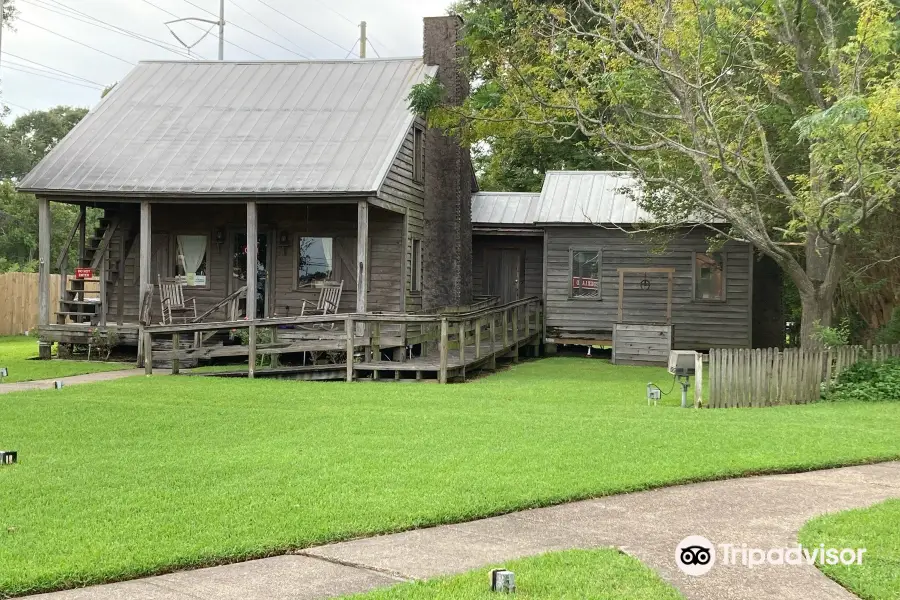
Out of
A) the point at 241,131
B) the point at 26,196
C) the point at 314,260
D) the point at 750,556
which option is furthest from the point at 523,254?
the point at 26,196

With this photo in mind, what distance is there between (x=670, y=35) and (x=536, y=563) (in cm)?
1220

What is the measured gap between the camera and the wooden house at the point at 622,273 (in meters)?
23.4

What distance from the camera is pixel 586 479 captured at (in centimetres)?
773

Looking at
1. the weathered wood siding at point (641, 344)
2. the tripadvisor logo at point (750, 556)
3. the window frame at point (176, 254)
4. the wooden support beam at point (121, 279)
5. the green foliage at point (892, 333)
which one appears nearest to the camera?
the tripadvisor logo at point (750, 556)

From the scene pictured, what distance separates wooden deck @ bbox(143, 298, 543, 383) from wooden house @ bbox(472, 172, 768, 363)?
427 centimetres

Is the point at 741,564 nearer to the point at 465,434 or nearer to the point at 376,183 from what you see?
the point at 465,434

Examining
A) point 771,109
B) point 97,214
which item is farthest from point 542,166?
point 97,214

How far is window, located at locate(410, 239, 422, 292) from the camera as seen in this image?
874 inches

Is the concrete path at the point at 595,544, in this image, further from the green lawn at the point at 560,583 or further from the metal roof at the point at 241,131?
the metal roof at the point at 241,131

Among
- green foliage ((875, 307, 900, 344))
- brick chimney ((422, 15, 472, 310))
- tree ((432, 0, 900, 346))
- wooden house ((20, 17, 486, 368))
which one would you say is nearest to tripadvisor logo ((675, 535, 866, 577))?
tree ((432, 0, 900, 346))

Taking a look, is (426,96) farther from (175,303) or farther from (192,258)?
(175,303)

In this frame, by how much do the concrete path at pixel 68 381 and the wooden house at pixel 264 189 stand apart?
182cm

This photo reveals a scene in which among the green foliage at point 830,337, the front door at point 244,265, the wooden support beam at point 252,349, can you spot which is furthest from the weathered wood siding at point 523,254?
the green foliage at point 830,337

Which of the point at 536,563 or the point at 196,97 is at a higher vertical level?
the point at 196,97
